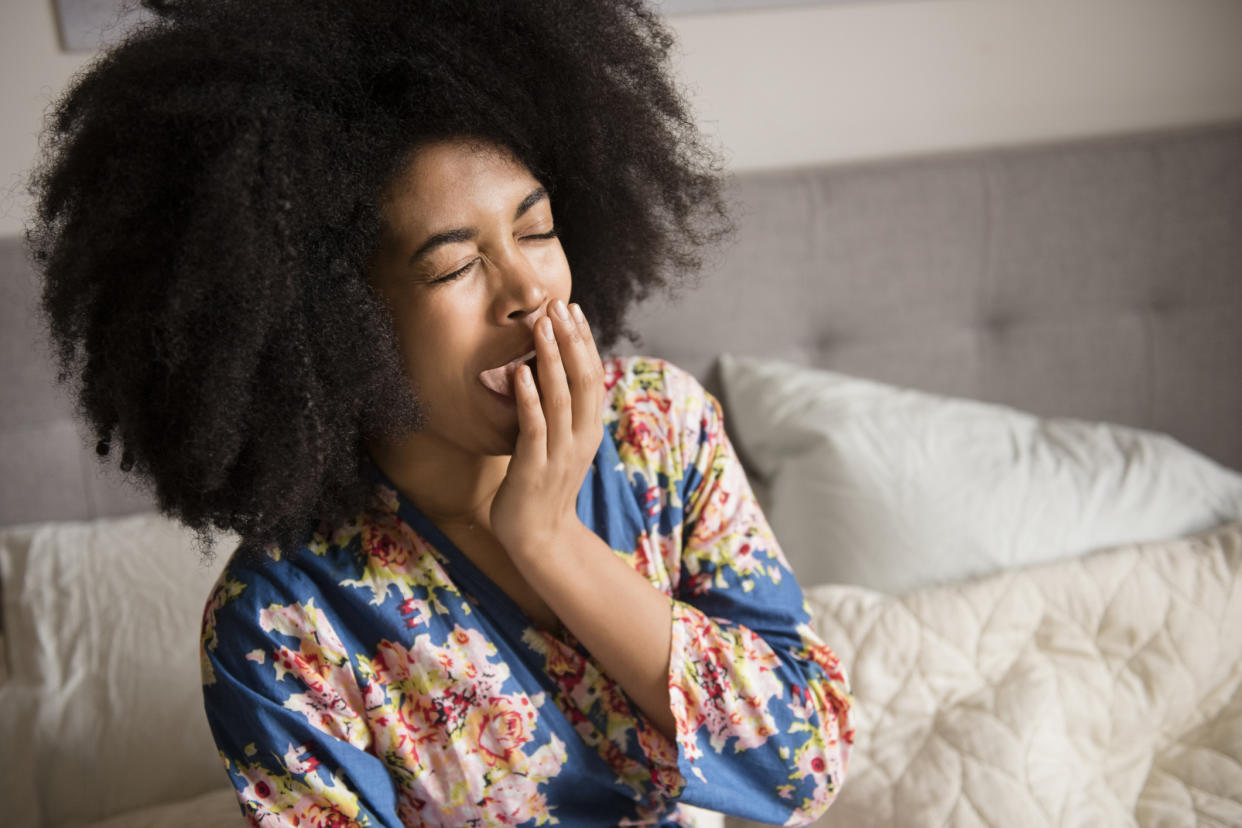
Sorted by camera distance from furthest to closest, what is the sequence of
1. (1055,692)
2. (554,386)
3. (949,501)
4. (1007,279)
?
(1007,279), (949,501), (1055,692), (554,386)

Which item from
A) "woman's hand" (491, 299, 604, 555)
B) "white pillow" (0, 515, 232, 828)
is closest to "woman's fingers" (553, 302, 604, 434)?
"woman's hand" (491, 299, 604, 555)

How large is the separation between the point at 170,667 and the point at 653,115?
102 centimetres

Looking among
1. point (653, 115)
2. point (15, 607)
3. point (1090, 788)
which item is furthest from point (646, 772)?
point (15, 607)

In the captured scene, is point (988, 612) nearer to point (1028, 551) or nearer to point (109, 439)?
point (1028, 551)

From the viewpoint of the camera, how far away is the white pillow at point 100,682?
1.42 meters

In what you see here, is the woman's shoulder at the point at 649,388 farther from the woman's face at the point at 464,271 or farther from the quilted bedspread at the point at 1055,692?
the quilted bedspread at the point at 1055,692

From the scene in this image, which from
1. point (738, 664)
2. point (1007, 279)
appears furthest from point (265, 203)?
point (1007, 279)

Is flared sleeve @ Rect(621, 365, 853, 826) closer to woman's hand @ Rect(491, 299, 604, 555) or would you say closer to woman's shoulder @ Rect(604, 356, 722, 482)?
woman's shoulder @ Rect(604, 356, 722, 482)

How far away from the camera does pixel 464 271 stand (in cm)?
92

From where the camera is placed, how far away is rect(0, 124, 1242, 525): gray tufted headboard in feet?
6.08

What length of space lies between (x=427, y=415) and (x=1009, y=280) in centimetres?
132

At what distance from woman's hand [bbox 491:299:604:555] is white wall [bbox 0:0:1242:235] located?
1013mm

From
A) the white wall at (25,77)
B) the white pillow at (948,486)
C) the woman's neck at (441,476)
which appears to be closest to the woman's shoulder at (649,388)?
the woman's neck at (441,476)

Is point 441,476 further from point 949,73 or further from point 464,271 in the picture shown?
point 949,73
